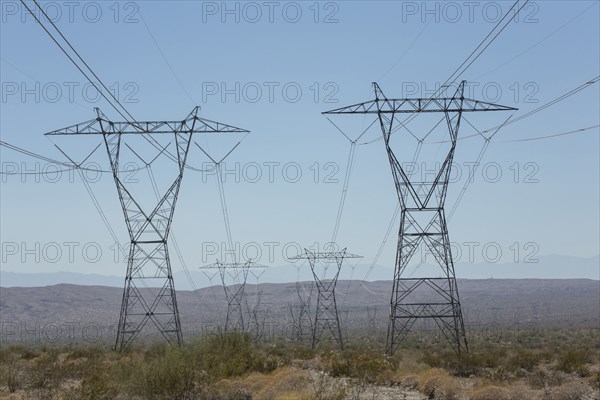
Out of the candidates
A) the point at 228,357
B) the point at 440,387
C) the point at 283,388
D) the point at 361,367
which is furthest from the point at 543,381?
the point at 228,357

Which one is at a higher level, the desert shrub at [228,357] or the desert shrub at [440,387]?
the desert shrub at [228,357]

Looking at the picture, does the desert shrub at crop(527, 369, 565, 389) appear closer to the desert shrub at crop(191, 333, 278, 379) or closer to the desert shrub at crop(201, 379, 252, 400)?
the desert shrub at crop(191, 333, 278, 379)

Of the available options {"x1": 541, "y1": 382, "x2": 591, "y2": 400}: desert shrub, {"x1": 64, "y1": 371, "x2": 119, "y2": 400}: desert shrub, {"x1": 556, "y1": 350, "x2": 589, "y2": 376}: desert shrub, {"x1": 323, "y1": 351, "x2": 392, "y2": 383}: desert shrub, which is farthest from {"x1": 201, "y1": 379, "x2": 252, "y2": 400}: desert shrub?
{"x1": 556, "y1": 350, "x2": 589, "y2": 376}: desert shrub

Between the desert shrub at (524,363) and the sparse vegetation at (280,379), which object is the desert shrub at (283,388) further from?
the desert shrub at (524,363)

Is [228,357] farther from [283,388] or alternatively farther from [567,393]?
[567,393]

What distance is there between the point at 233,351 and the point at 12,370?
10.5 m

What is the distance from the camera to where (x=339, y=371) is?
3341 cm

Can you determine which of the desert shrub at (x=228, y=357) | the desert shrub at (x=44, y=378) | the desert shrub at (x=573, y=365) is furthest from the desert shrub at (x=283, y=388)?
the desert shrub at (x=573, y=365)

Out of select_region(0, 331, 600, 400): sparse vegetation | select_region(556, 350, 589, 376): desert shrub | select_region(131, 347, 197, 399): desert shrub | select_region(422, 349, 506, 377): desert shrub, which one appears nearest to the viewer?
select_region(0, 331, 600, 400): sparse vegetation

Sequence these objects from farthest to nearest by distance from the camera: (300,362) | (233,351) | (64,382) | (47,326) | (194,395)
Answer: (47,326) → (300,362) → (233,351) → (64,382) → (194,395)

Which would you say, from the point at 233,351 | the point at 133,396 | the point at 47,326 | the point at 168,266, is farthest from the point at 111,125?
the point at 47,326

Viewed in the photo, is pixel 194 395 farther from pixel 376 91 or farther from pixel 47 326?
pixel 47 326

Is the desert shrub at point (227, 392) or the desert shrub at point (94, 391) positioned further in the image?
the desert shrub at point (227, 392)

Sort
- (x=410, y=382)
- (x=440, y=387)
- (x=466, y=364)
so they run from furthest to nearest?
(x=466, y=364) → (x=410, y=382) → (x=440, y=387)
